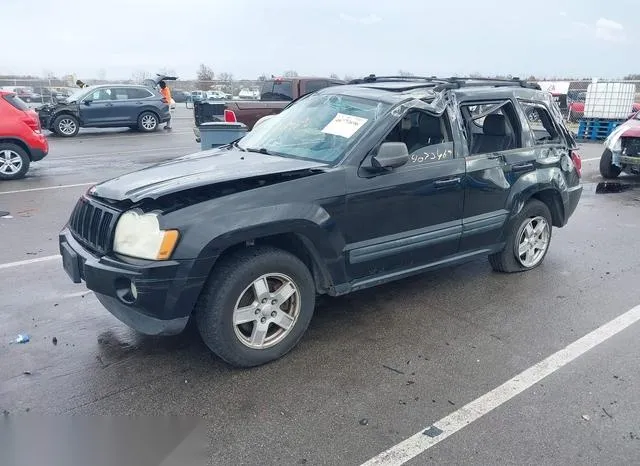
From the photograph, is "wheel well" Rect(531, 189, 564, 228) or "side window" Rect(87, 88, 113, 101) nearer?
"wheel well" Rect(531, 189, 564, 228)

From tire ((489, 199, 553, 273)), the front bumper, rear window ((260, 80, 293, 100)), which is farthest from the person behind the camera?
rear window ((260, 80, 293, 100))

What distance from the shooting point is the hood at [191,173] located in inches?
133

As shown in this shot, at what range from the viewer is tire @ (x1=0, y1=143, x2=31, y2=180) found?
1014 centimetres

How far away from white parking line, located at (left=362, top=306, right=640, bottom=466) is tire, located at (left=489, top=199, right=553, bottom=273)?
1.11 m

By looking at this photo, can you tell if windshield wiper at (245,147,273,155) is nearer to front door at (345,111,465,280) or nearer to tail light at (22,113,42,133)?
front door at (345,111,465,280)

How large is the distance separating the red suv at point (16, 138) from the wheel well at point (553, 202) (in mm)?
9152

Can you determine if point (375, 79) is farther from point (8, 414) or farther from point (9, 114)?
point (9, 114)

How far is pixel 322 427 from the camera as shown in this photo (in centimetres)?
296

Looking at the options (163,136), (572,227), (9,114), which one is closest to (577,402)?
(572,227)

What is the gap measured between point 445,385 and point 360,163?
1602 millimetres

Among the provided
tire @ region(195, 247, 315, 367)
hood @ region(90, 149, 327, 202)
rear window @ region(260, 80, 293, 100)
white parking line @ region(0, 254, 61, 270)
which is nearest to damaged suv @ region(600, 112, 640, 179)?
rear window @ region(260, 80, 293, 100)

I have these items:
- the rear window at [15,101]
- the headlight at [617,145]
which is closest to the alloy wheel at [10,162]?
the rear window at [15,101]

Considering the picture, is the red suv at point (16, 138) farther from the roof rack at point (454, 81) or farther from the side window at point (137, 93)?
the side window at point (137, 93)

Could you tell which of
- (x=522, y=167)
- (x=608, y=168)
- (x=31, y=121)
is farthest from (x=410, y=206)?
(x=31, y=121)
